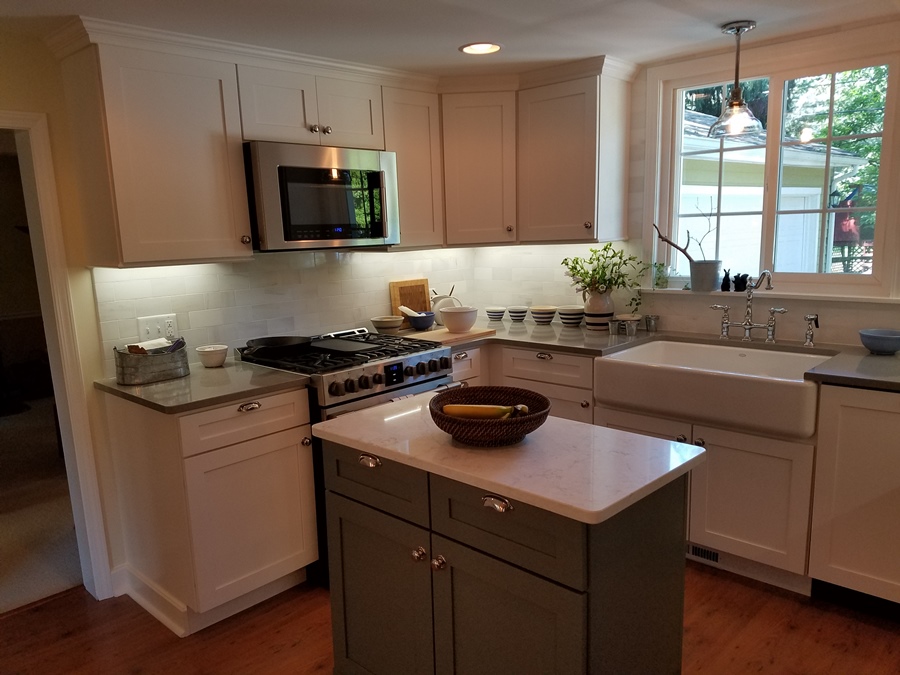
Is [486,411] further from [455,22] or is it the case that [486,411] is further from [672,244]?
[672,244]

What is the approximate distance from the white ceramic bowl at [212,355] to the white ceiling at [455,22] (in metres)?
1.30

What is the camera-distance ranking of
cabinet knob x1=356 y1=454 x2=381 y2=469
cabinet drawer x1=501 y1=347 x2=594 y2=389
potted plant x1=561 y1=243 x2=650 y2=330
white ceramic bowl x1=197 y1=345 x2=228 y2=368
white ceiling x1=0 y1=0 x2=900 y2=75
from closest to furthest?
cabinet knob x1=356 y1=454 x2=381 y2=469
white ceiling x1=0 y1=0 x2=900 y2=75
white ceramic bowl x1=197 y1=345 x2=228 y2=368
cabinet drawer x1=501 y1=347 x2=594 y2=389
potted plant x1=561 y1=243 x2=650 y2=330

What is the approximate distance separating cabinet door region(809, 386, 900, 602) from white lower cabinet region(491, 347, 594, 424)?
1.03 metres

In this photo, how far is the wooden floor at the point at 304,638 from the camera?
90.7 inches

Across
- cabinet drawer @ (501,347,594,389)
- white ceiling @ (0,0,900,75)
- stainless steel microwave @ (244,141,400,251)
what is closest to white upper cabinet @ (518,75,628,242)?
white ceiling @ (0,0,900,75)

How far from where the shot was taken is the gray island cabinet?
144 cm

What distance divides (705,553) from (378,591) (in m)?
1.70

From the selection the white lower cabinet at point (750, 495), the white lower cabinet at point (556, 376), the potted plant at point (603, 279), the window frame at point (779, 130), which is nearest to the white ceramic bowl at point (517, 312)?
the potted plant at point (603, 279)

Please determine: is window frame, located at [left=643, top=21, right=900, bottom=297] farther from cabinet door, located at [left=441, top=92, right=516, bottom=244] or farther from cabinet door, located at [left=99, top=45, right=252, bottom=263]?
cabinet door, located at [left=99, top=45, right=252, bottom=263]

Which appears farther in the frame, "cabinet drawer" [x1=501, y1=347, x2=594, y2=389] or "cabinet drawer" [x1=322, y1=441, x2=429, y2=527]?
"cabinet drawer" [x1=501, y1=347, x2=594, y2=389]

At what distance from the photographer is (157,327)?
289 centimetres

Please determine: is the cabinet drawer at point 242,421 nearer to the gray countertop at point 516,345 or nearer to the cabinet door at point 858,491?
the gray countertop at point 516,345

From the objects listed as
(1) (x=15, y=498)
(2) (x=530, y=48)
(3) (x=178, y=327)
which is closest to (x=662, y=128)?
(2) (x=530, y=48)

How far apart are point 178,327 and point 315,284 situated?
2.50 ft
